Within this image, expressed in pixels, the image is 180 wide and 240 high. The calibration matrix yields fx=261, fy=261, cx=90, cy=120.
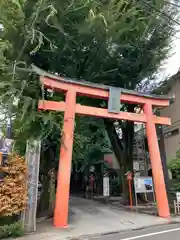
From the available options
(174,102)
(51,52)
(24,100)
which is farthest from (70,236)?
(174,102)

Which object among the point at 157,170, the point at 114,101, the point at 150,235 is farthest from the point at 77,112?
the point at 150,235

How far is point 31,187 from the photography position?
876 cm

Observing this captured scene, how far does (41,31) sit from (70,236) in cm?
802

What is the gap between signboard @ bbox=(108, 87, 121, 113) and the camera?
37.8 feet

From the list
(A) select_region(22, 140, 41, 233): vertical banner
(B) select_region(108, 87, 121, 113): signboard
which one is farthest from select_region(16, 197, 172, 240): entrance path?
(B) select_region(108, 87, 121, 113): signboard

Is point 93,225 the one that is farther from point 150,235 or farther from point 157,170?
point 157,170

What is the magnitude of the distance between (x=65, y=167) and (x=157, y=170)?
4.22 meters

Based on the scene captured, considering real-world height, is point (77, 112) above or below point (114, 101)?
below

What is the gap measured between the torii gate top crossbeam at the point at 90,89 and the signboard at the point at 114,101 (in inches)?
8.6

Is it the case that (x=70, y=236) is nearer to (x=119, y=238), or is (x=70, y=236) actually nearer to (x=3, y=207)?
(x=119, y=238)

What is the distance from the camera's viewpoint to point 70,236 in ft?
25.9

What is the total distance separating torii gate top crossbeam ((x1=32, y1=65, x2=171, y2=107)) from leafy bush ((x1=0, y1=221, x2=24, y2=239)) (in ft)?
17.2

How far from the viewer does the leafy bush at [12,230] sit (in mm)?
7590

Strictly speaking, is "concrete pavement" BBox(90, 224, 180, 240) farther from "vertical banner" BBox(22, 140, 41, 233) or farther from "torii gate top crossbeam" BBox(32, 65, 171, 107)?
"torii gate top crossbeam" BBox(32, 65, 171, 107)
